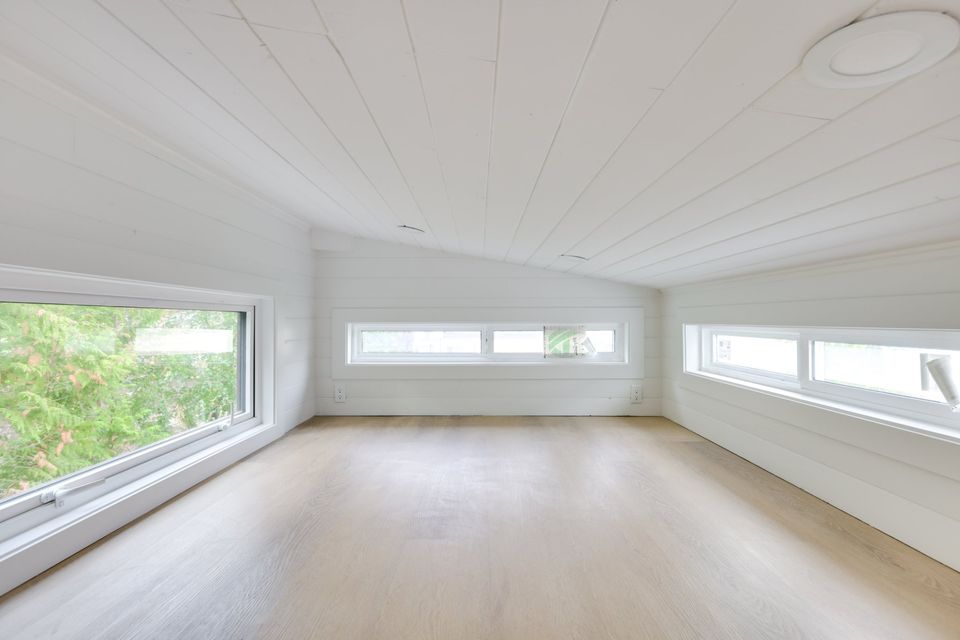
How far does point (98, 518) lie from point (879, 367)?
11.2 feet

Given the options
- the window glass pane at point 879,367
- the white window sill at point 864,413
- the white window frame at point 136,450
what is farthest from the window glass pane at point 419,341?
the window glass pane at point 879,367

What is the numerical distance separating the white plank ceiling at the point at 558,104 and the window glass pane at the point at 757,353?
809 millimetres

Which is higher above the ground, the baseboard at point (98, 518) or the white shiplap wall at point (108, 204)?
the white shiplap wall at point (108, 204)

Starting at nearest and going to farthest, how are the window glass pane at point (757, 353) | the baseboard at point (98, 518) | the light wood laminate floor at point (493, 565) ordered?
1. the light wood laminate floor at point (493, 565)
2. the baseboard at point (98, 518)
3. the window glass pane at point (757, 353)

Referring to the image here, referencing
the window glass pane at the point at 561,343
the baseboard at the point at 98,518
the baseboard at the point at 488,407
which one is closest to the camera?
the baseboard at the point at 98,518

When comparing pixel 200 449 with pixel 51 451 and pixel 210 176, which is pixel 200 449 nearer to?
pixel 51 451

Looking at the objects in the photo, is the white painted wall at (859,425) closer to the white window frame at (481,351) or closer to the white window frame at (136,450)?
the white window frame at (481,351)

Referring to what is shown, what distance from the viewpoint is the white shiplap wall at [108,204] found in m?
1.21

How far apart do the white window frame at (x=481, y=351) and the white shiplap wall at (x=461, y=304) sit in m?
0.18

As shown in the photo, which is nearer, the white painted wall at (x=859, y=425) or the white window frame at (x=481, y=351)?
the white painted wall at (x=859, y=425)

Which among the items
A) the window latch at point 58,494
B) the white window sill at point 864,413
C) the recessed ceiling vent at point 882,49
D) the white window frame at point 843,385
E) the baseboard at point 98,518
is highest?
the recessed ceiling vent at point 882,49

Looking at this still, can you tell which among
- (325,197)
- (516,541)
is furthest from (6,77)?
(516,541)

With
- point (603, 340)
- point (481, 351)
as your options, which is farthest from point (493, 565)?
point (603, 340)

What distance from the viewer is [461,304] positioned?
3.51 m
